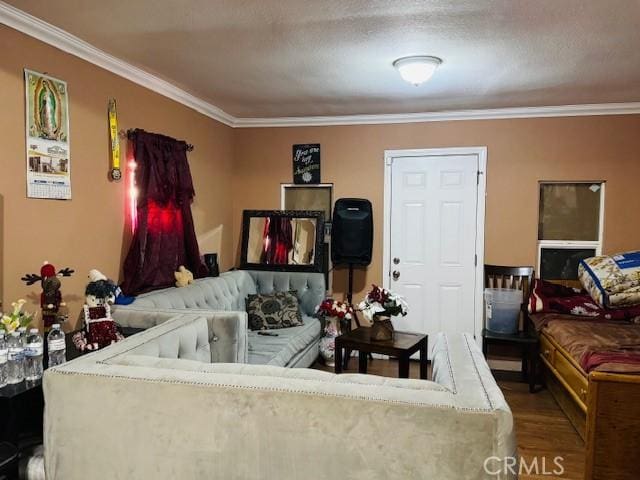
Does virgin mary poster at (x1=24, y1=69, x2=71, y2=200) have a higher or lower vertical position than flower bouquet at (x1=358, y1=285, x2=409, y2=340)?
higher

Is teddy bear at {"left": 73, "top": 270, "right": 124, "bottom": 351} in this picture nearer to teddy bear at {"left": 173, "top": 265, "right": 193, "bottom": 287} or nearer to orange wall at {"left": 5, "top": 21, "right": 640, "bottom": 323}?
orange wall at {"left": 5, "top": 21, "right": 640, "bottom": 323}

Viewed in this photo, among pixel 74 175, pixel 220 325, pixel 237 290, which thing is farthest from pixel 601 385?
pixel 74 175

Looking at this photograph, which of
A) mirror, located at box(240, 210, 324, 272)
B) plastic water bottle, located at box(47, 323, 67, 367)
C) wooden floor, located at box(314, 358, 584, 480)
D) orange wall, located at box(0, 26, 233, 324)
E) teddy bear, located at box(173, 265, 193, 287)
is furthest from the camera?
mirror, located at box(240, 210, 324, 272)

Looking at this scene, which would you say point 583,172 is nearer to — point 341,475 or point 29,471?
point 341,475

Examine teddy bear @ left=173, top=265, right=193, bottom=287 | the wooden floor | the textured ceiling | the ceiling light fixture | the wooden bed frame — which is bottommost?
the wooden floor

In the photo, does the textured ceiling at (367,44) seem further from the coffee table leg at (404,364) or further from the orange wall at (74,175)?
the coffee table leg at (404,364)

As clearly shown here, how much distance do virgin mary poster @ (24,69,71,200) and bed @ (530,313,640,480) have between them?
9.90 ft

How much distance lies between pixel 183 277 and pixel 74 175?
1109 millimetres

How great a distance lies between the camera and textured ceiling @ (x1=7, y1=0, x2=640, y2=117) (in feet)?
7.27

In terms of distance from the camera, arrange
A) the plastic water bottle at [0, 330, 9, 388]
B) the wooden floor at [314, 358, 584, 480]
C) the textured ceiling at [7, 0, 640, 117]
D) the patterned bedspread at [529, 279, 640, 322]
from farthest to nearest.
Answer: the patterned bedspread at [529, 279, 640, 322] < the wooden floor at [314, 358, 584, 480] < the textured ceiling at [7, 0, 640, 117] < the plastic water bottle at [0, 330, 9, 388]

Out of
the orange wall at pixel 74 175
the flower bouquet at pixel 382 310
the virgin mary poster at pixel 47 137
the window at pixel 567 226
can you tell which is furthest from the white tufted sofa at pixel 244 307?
the window at pixel 567 226

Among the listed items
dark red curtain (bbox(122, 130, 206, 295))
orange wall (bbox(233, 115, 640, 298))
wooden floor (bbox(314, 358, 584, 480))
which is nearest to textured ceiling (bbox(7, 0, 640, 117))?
orange wall (bbox(233, 115, 640, 298))

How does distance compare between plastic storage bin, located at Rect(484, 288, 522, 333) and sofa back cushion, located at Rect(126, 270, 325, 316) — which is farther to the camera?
plastic storage bin, located at Rect(484, 288, 522, 333)

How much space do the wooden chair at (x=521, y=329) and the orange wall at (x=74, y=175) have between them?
294cm
